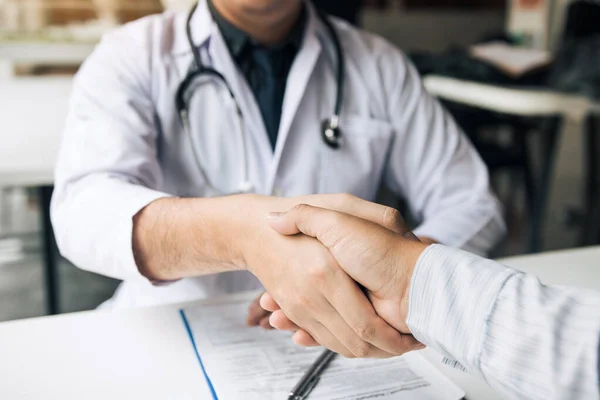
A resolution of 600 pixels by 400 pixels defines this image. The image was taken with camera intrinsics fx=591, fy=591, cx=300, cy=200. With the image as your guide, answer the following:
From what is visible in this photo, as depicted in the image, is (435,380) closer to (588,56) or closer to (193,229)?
(193,229)

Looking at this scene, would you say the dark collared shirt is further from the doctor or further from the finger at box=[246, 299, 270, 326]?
the finger at box=[246, 299, 270, 326]

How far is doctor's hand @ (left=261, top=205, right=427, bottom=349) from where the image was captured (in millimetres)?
557

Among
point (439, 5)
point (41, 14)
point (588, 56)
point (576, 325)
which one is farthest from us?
point (439, 5)

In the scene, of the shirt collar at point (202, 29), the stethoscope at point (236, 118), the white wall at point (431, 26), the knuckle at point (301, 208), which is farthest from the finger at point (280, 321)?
the white wall at point (431, 26)

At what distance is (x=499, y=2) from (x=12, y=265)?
4327 mm

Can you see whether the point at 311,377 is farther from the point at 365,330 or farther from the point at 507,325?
the point at 507,325

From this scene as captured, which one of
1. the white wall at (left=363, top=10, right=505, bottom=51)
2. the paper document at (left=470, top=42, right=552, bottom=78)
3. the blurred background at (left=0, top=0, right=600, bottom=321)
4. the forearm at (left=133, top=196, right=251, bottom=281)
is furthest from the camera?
the white wall at (left=363, top=10, right=505, bottom=51)

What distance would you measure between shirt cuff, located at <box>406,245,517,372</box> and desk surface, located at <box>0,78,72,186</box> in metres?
1.08

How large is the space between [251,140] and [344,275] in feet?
1.65

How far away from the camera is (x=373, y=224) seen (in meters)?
0.58

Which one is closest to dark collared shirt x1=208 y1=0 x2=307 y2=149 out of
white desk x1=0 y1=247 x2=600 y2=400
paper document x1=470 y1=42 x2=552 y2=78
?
white desk x1=0 y1=247 x2=600 y2=400

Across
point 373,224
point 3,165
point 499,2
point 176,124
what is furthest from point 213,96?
point 499,2

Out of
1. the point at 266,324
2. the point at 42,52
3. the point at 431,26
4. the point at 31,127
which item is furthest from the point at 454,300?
the point at 431,26

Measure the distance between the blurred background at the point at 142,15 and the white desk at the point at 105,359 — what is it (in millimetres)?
788
